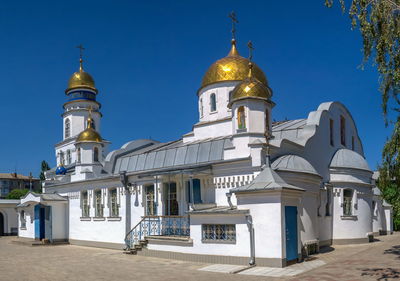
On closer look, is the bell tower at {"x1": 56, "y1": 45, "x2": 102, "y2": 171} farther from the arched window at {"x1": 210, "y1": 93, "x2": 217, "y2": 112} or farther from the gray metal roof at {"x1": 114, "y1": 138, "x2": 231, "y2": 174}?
the arched window at {"x1": 210, "y1": 93, "x2": 217, "y2": 112}

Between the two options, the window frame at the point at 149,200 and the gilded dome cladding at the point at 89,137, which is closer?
the window frame at the point at 149,200

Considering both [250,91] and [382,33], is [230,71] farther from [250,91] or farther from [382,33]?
[382,33]

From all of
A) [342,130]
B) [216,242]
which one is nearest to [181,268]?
[216,242]

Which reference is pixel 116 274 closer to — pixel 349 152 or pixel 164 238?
pixel 164 238

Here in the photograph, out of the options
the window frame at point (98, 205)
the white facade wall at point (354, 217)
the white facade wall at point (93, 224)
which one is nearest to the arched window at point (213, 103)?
the white facade wall at point (93, 224)

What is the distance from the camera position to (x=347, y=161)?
832 inches

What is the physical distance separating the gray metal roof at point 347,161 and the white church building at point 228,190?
7 centimetres

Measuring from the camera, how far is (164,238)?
17.2m

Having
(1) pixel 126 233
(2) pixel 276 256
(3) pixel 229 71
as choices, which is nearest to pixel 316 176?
(2) pixel 276 256

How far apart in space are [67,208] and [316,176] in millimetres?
15444

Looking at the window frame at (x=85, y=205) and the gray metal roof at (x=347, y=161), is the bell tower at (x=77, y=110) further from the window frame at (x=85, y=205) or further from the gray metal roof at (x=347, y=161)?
the gray metal roof at (x=347, y=161)

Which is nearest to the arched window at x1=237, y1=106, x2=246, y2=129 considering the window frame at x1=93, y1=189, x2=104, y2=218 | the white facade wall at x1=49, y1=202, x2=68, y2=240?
the window frame at x1=93, y1=189, x2=104, y2=218

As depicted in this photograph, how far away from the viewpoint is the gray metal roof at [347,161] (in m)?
21.0

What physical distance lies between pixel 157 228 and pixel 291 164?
21.8 feet
